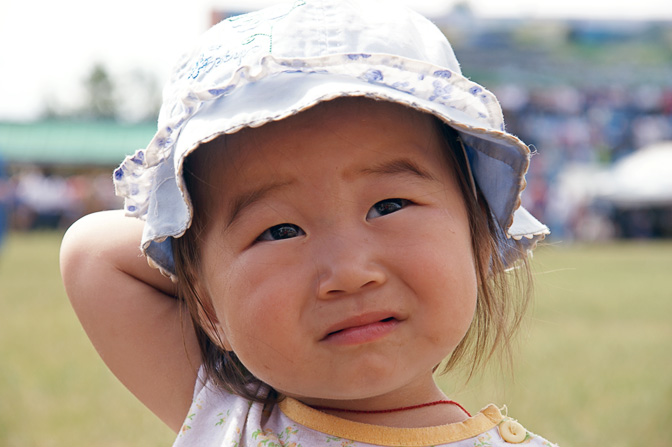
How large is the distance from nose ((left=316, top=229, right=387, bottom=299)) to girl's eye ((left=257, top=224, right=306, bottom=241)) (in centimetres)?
5

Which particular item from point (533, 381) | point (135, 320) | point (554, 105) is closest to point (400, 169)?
point (135, 320)

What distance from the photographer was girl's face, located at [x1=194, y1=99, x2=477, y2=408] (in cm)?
111

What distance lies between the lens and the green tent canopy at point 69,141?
25.0 metres

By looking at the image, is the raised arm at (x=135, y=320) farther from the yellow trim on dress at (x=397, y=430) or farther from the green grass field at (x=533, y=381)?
the green grass field at (x=533, y=381)

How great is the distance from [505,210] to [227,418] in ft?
1.83

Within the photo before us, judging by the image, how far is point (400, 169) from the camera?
3.90ft

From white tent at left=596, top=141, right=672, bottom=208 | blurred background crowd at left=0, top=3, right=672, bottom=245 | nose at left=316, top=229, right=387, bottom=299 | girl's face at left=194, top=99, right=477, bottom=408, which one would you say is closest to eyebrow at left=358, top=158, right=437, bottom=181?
girl's face at left=194, top=99, right=477, bottom=408

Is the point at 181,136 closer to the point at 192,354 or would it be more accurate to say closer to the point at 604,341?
the point at 192,354

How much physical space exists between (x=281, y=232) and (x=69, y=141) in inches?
1021

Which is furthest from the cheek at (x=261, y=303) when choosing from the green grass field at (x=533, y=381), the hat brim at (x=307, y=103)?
the green grass field at (x=533, y=381)

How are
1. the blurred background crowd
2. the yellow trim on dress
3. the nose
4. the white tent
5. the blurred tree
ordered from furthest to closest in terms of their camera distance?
1. the blurred tree
2. the blurred background crowd
3. the white tent
4. the yellow trim on dress
5. the nose

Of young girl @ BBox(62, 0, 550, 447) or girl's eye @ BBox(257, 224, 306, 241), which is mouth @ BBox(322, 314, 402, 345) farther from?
girl's eye @ BBox(257, 224, 306, 241)

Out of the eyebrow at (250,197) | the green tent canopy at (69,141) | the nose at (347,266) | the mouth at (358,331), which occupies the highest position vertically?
the eyebrow at (250,197)

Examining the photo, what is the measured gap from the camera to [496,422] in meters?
1.24
